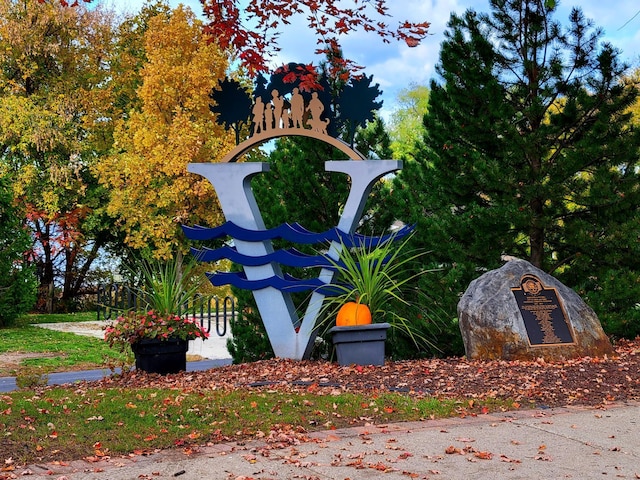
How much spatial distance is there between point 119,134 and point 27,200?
4188 millimetres

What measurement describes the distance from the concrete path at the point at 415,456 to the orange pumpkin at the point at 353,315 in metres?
2.88

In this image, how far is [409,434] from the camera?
218 inches

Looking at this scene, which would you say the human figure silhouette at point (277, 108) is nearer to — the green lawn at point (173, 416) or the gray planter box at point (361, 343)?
the gray planter box at point (361, 343)

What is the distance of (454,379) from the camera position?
7641 millimetres

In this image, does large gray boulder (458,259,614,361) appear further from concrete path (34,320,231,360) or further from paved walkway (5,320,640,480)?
concrete path (34,320,231,360)

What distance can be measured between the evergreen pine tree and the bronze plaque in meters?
0.97

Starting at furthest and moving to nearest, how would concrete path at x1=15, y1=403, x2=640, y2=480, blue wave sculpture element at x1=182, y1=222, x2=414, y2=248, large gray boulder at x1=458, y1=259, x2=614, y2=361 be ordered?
1. blue wave sculpture element at x1=182, y1=222, x2=414, y2=248
2. large gray boulder at x1=458, y1=259, x2=614, y2=361
3. concrete path at x1=15, y1=403, x2=640, y2=480

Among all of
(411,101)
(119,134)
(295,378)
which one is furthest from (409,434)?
(411,101)

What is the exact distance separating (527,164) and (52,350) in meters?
9.30

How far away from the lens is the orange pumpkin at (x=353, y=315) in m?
8.77

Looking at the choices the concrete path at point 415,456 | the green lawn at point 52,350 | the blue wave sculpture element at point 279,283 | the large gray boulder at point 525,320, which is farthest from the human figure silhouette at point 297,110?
the concrete path at point 415,456

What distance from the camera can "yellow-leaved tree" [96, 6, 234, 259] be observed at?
2252cm

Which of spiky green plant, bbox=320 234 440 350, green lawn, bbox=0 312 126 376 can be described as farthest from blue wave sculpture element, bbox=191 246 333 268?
green lawn, bbox=0 312 126 376

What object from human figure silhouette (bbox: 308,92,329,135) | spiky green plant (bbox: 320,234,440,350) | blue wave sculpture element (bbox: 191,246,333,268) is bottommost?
spiky green plant (bbox: 320,234,440,350)
